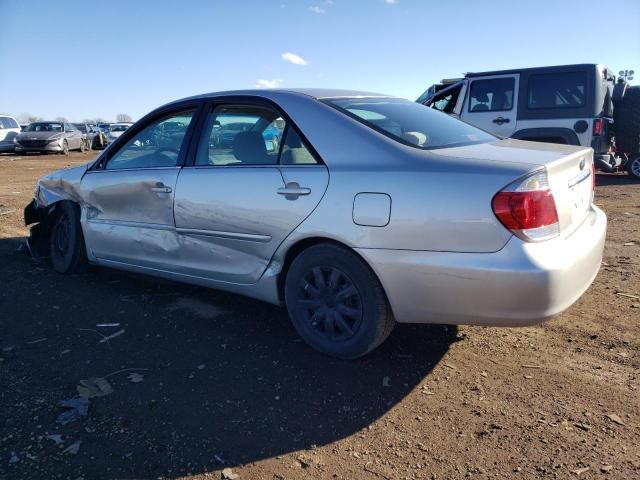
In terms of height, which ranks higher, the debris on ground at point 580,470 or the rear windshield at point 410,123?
the rear windshield at point 410,123

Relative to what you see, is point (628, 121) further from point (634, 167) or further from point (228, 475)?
point (228, 475)

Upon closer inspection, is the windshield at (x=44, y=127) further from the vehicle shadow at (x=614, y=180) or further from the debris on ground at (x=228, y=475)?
the debris on ground at (x=228, y=475)

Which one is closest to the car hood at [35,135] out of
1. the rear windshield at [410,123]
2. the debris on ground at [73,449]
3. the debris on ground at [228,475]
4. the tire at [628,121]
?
the tire at [628,121]

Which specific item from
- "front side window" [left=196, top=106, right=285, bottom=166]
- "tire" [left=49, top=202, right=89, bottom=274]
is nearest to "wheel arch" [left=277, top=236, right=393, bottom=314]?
"front side window" [left=196, top=106, right=285, bottom=166]

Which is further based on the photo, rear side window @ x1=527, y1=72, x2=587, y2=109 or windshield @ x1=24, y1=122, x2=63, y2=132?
windshield @ x1=24, y1=122, x2=63, y2=132

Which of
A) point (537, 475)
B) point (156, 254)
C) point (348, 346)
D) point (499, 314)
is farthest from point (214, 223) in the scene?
point (537, 475)

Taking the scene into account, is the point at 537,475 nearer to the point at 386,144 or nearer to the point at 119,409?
the point at 386,144

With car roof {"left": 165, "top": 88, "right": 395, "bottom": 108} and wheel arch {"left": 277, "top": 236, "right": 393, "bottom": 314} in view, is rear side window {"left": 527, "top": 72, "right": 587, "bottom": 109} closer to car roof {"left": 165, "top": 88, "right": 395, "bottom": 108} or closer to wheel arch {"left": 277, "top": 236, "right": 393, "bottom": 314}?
car roof {"left": 165, "top": 88, "right": 395, "bottom": 108}

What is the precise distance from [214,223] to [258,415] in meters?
1.42

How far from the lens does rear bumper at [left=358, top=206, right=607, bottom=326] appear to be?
2510mm

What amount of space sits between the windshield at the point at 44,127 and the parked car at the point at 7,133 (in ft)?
2.26

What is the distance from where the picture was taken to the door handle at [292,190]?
310 centimetres

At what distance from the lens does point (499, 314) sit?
2.62 metres

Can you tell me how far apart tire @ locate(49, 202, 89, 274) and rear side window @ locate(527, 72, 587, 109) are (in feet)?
26.5
